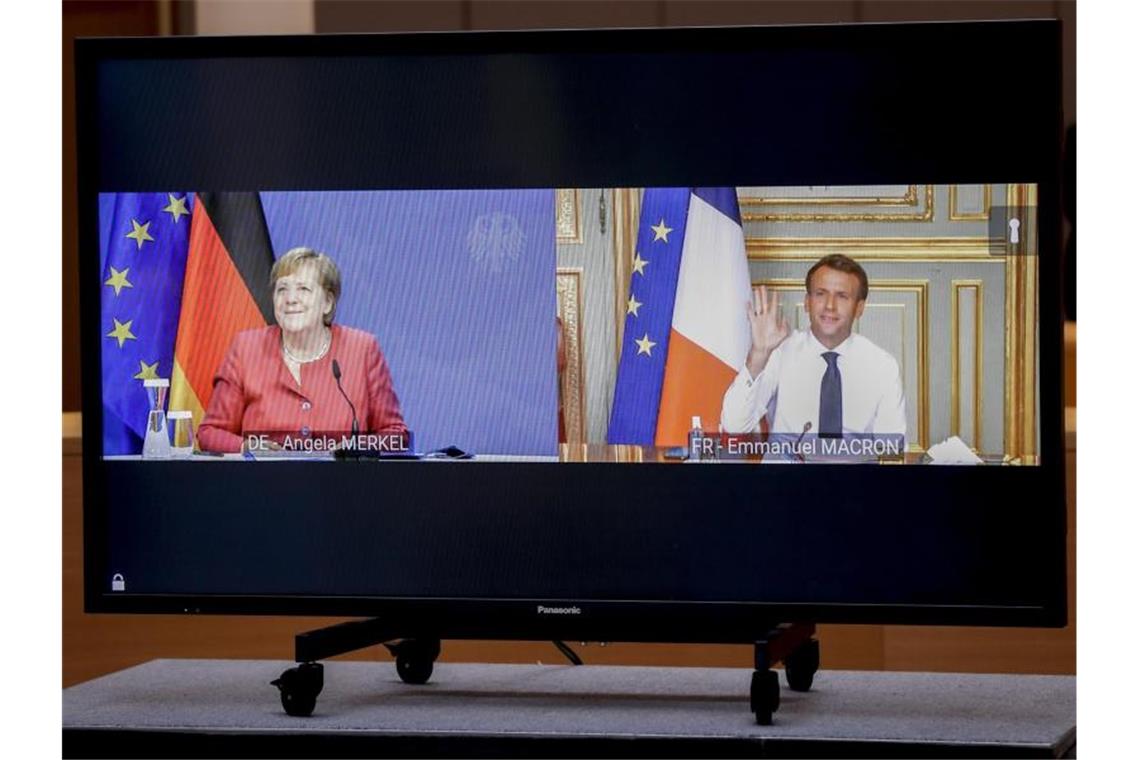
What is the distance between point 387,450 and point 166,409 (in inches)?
11.6

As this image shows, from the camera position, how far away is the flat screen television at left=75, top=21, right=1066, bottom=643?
2109mm

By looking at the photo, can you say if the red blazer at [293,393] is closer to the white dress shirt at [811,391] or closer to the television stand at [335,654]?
the television stand at [335,654]

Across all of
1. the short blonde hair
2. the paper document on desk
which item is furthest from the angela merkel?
the paper document on desk

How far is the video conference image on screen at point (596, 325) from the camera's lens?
6.91 feet

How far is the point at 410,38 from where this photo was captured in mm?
2184

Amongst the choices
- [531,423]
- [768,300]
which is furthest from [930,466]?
[531,423]

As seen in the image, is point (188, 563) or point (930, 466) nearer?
point (930, 466)

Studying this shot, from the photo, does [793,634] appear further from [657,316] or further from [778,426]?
[657,316]

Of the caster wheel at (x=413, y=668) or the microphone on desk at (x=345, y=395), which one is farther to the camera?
the caster wheel at (x=413, y=668)

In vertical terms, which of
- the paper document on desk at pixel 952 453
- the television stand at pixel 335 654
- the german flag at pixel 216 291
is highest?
the german flag at pixel 216 291

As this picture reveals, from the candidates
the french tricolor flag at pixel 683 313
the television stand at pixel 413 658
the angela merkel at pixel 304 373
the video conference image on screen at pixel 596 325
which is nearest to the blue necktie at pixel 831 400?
the video conference image on screen at pixel 596 325

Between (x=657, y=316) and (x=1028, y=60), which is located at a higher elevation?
(x=1028, y=60)

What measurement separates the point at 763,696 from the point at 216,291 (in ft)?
2.79

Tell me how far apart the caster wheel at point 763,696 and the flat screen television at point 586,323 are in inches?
3.6
